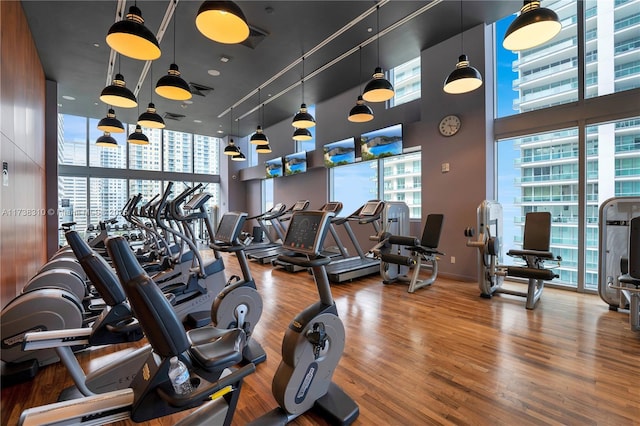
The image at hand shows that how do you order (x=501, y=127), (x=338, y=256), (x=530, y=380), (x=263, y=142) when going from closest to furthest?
(x=530, y=380), (x=501, y=127), (x=338, y=256), (x=263, y=142)

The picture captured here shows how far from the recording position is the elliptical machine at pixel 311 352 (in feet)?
6.04

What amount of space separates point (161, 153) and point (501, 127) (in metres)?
11.4

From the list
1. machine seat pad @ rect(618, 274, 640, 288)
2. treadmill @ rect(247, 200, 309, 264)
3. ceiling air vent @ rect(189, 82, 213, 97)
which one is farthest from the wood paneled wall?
machine seat pad @ rect(618, 274, 640, 288)

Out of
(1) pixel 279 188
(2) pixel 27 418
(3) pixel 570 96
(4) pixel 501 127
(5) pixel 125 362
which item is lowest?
(5) pixel 125 362

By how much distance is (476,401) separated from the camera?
209cm

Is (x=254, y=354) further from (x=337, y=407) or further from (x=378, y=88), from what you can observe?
(x=378, y=88)

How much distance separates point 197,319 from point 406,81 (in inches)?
260

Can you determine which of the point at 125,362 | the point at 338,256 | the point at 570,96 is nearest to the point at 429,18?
the point at 570,96

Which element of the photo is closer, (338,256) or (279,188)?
(338,256)

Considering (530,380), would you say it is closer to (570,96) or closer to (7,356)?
(7,356)

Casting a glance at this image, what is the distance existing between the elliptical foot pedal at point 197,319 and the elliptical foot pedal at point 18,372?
1.34 meters

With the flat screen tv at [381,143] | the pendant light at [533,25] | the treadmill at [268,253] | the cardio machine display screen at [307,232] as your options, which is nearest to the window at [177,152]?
the treadmill at [268,253]

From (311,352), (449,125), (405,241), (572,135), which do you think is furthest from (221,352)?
(572,135)

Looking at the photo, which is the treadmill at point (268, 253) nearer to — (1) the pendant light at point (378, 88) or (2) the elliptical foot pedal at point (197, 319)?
(1) the pendant light at point (378, 88)
